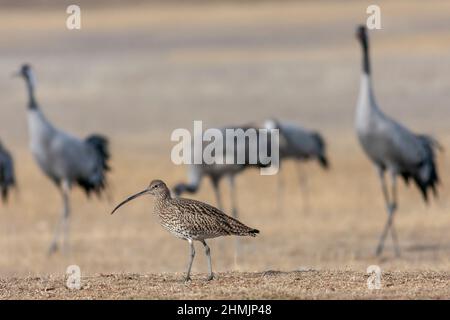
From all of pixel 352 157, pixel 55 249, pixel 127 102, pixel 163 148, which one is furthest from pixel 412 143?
pixel 127 102

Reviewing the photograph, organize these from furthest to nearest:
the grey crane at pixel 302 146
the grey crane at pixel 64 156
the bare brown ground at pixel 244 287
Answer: the grey crane at pixel 302 146 → the grey crane at pixel 64 156 → the bare brown ground at pixel 244 287

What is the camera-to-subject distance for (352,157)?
88.3 ft

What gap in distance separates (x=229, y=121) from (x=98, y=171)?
10.8 m

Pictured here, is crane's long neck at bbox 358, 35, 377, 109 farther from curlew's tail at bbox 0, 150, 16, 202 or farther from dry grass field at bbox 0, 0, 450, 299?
curlew's tail at bbox 0, 150, 16, 202

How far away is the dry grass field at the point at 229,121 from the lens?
36.3 feet

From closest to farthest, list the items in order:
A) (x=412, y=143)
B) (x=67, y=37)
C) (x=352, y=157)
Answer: (x=412, y=143) → (x=352, y=157) → (x=67, y=37)

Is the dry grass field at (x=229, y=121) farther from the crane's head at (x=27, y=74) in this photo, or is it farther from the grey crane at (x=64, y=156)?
the crane's head at (x=27, y=74)

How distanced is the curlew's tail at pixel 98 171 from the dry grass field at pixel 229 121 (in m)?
0.66

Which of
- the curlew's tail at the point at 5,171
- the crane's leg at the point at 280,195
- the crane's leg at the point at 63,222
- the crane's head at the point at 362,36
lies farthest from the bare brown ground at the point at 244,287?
the crane's leg at the point at 280,195

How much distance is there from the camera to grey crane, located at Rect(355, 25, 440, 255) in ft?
58.4

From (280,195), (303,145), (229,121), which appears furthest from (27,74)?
(229,121)

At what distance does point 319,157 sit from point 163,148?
4961 mm

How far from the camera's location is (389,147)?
17.9 metres
